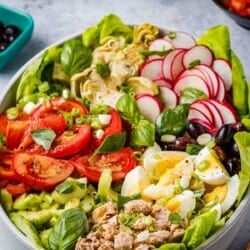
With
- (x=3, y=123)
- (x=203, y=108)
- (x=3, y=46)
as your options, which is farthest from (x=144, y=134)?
(x=3, y=46)

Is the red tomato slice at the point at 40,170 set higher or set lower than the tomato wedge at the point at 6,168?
higher

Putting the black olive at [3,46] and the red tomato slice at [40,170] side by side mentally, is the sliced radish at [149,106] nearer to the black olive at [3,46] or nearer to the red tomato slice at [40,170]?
the red tomato slice at [40,170]

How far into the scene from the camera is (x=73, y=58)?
3.04 m

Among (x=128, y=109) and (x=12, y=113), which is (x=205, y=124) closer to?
(x=128, y=109)

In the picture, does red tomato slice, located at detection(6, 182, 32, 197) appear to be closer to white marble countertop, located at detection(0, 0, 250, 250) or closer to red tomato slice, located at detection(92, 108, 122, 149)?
red tomato slice, located at detection(92, 108, 122, 149)

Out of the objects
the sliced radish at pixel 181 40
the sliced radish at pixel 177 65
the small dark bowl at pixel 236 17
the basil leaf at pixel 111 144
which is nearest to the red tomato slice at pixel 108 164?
the basil leaf at pixel 111 144

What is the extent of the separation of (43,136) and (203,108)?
441 millimetres

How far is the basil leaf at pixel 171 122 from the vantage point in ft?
9.31

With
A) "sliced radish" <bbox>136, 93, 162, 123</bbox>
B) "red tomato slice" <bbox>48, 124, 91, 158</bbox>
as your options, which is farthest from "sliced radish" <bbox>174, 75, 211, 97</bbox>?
"red tomato slice" <bbox>48, 124, 91, 158</bbox>

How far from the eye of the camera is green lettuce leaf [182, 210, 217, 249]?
252 cm

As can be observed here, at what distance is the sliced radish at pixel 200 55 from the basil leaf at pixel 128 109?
0.83 ft

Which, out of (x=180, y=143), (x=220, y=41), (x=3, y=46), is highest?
(x=220, y=41)

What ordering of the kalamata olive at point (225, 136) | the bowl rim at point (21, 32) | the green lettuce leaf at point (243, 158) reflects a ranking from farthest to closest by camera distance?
the bowl rim at point (21, 32) → the kalamata olive at point (225, 136) → the green lettuce leaf at point (243, 158)

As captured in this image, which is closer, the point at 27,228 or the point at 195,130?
the point at 27,228
